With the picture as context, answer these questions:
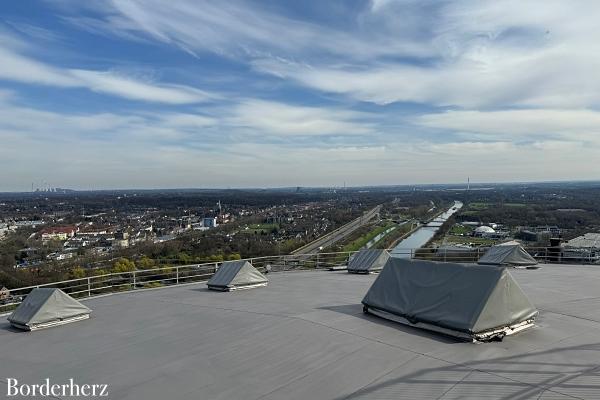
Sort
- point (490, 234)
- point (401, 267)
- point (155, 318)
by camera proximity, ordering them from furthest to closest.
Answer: point (490, 234), point (155, 318), point (401, 267)

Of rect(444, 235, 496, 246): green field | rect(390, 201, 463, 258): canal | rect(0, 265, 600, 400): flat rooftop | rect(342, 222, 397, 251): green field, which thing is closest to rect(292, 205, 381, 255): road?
rect(342, 222, 397, 251): green field

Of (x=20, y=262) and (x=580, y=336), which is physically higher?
(x=580, y=336)

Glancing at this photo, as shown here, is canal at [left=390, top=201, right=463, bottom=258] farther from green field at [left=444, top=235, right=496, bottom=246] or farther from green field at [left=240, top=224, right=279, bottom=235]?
green field at [left=240, top=224, right=279, bottom=235]

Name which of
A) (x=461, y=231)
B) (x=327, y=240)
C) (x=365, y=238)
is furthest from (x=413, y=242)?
(x=461, y=231)

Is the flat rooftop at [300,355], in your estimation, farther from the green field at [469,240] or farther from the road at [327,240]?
the green field at [469,240]

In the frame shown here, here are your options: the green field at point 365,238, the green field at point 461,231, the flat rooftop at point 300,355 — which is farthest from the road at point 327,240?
the flat rooftop at point 300,355

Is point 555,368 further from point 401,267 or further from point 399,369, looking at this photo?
point 401,267

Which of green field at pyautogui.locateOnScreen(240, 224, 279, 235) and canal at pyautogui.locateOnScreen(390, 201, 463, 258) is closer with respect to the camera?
canal at pyautogui.locateOnScreen(390, 201, 463, 258)

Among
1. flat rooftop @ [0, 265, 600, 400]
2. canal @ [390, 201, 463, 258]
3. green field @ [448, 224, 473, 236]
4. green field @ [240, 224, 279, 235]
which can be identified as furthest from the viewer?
green field @ [240, 224, 279, 235]

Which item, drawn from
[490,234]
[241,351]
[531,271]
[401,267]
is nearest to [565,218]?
[490,234]
